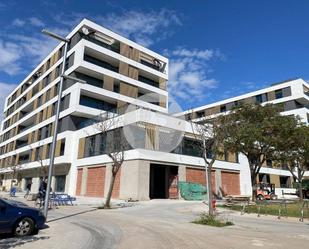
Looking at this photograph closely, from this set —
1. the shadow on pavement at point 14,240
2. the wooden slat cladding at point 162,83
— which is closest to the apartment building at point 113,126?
the wooden slat cladding at point 162,83

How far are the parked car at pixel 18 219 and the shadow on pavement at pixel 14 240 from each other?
→ 252 mm

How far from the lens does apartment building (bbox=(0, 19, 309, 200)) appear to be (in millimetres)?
29094

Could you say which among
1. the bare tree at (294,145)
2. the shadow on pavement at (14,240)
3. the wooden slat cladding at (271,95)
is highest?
the wooden slat cladding at (271,95)

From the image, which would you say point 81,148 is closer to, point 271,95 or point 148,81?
point 148,81

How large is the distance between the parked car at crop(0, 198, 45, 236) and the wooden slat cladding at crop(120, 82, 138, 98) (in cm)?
3449

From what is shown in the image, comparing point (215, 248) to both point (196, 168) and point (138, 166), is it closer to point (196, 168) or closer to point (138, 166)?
point (138, 166)

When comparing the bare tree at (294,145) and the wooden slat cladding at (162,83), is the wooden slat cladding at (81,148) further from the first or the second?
the bare tree at (294,145)

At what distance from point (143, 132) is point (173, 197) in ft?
25.6

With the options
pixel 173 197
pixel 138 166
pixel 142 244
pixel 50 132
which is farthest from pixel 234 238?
pixel 50 132

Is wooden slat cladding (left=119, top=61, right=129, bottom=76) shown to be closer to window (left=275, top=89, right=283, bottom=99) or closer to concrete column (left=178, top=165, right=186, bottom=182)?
concrete column (left=178, top=165, right=186, bottom=182)

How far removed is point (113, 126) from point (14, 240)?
74.7 feet

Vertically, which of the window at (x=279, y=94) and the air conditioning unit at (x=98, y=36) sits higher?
the air conditioning unit at (x=98, y=36)

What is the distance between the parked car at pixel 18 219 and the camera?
8.89m

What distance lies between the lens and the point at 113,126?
31.1 metres
